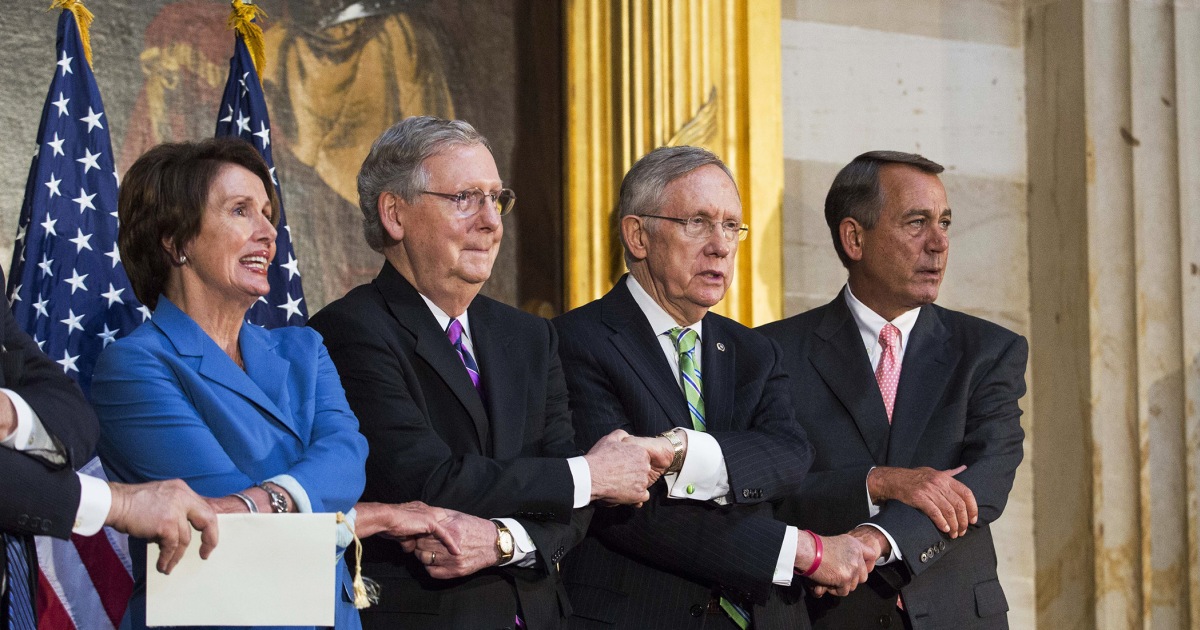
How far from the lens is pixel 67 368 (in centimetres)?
425

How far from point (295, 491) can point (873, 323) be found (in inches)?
85.9

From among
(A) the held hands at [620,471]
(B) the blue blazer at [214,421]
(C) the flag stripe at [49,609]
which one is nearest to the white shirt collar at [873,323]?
(A) the held hands at [620,471]

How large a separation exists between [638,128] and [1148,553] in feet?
9.67

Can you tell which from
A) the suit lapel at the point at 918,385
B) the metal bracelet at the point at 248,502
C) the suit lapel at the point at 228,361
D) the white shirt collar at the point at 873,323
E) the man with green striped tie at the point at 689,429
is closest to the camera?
the metal bracelet at the point at 248,502

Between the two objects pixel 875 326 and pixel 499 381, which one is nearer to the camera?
pixel 499 381

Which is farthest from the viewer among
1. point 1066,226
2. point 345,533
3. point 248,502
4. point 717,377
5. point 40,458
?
point 1066,226

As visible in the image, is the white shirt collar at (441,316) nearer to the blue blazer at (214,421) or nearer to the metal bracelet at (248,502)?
the blue blazer at (214,421)

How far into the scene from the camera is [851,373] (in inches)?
170

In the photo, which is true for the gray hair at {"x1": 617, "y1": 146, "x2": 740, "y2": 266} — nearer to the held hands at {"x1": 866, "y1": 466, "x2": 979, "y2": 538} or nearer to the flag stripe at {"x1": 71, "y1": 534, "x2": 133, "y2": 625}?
the held hands at {"x1": 866, "y1": 466, "x2": 979, "y2": 538}

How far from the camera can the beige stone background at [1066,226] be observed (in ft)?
20.7

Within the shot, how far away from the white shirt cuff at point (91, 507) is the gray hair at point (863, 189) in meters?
2.67

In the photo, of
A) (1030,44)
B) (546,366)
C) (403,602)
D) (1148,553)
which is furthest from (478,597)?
(1030,44)

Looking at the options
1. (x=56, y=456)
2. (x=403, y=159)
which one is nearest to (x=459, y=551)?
(x=56, y=456)

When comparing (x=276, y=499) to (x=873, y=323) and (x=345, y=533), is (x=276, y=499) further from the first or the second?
(x=873, y=323)
